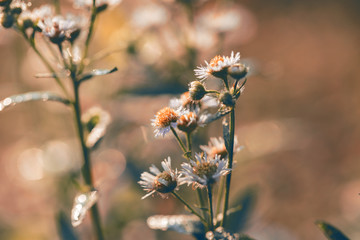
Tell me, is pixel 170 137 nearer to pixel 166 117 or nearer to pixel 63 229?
pixel 63 229

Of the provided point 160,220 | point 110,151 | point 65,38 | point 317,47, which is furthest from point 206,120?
point 317,47

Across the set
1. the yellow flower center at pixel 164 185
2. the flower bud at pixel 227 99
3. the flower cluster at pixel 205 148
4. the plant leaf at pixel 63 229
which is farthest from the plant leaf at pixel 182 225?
the plant leaf at pixel 63 229

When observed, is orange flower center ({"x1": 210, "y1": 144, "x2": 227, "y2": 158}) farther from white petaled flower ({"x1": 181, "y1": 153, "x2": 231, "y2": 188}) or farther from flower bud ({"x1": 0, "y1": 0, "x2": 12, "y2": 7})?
flower bud ({"x1": 0, "y1": 0, "x2": 12, "y2": 7})

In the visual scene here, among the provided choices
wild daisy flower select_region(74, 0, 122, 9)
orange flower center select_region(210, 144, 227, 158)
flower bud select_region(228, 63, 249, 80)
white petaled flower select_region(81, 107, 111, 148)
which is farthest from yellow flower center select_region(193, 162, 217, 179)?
wild daisy flower select_region(74, 0, 122, 9)

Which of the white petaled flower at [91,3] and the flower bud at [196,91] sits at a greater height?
the white petaled flower at [91,3]

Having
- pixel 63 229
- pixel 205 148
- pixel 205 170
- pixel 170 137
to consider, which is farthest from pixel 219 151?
pixel 63 229

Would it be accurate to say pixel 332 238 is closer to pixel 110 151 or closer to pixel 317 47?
pixel 110 151

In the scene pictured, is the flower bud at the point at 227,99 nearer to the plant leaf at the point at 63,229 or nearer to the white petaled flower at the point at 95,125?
the white petaled flower at the point at 95,125
